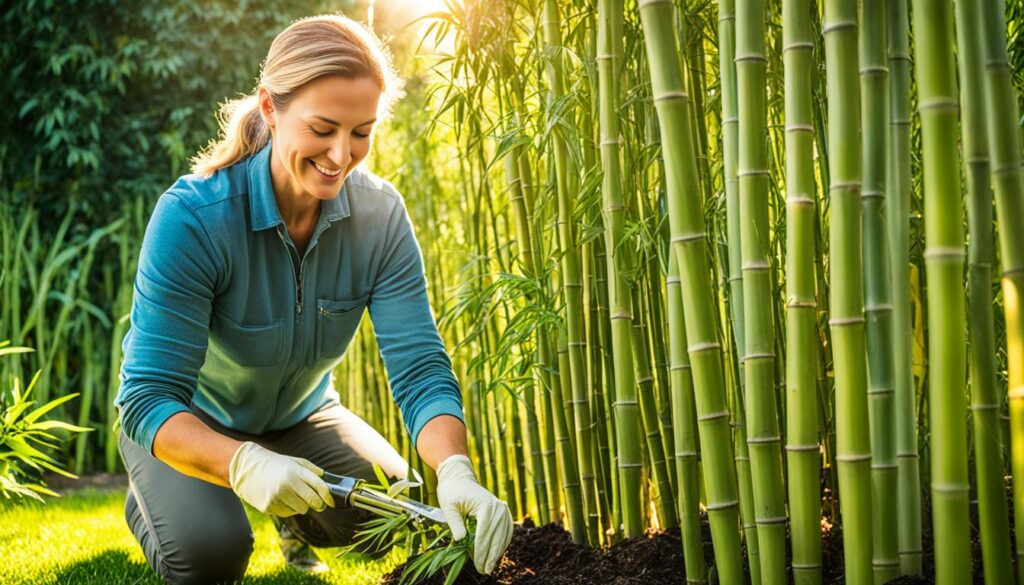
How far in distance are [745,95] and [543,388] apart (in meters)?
1.08

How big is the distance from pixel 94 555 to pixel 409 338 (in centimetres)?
131

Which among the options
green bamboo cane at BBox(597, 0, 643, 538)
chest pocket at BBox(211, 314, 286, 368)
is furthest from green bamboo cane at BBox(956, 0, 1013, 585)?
chest pocket at BBox(211, 314, 286, 368)

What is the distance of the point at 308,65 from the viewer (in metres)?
1.95

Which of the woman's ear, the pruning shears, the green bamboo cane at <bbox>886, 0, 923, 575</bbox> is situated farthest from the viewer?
the woman's ear

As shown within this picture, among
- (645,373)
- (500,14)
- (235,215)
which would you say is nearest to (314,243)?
(235,215)

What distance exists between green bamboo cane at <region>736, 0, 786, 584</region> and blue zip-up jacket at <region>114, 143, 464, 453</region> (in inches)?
32.7

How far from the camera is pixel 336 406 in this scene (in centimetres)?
276

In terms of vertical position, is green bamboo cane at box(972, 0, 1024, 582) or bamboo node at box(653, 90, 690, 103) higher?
bamboo node at box(653, 90, 690, 103)

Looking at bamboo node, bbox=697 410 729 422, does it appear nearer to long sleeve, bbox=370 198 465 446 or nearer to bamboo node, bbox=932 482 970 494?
bamboo node, bbox=932 482 970 494

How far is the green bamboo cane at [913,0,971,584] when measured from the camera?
46.4 inches

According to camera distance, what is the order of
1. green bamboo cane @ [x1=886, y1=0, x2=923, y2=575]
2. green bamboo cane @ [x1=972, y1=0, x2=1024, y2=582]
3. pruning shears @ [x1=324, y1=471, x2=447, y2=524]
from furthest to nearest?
pruning shears @ [x1=324, y1=471, x2=447, y2=524] → green bamboo cane @ [x1=886, y1=0, x2=923, y2=575] → green bamboo cane @ [x1=972, y1=0, x2=1024, y2=582]

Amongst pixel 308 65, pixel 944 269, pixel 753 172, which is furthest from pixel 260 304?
pixel 944 269

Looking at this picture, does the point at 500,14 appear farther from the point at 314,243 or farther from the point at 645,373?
the point at 645,373

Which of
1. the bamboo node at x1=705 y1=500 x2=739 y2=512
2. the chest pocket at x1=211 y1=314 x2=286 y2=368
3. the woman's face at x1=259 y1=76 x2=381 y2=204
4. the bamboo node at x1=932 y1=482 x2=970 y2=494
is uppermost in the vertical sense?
the woman's face at x1=259 y1=76 x2=381 y2=204
